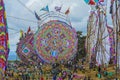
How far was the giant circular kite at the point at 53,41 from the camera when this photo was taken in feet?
123

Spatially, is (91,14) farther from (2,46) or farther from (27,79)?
(2,46)

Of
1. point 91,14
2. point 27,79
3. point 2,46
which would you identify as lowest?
point 27,79

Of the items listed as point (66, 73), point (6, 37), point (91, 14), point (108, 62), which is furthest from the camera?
point (91, 14)

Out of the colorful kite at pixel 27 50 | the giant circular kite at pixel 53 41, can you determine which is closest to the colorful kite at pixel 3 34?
the giant circular kite at pixel 53 41

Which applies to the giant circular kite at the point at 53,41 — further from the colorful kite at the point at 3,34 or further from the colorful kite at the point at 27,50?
the colorful kite at the point at 3,34

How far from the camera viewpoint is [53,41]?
37.7 m

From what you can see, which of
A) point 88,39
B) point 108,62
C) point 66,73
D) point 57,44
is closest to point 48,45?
point 57,44

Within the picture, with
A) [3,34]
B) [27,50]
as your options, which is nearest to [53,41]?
[27,50]

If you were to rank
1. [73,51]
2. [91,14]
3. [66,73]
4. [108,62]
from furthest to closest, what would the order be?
[73,51] < [91,14] < [108,62] < [66,73]

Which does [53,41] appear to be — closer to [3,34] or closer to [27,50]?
[27,50]

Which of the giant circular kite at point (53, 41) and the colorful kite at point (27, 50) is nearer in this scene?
the giant circular kite at point (53, 41)

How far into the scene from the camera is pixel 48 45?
123ft

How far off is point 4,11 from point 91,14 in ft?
80.5

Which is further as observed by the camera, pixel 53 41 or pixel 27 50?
pixel 27 50
